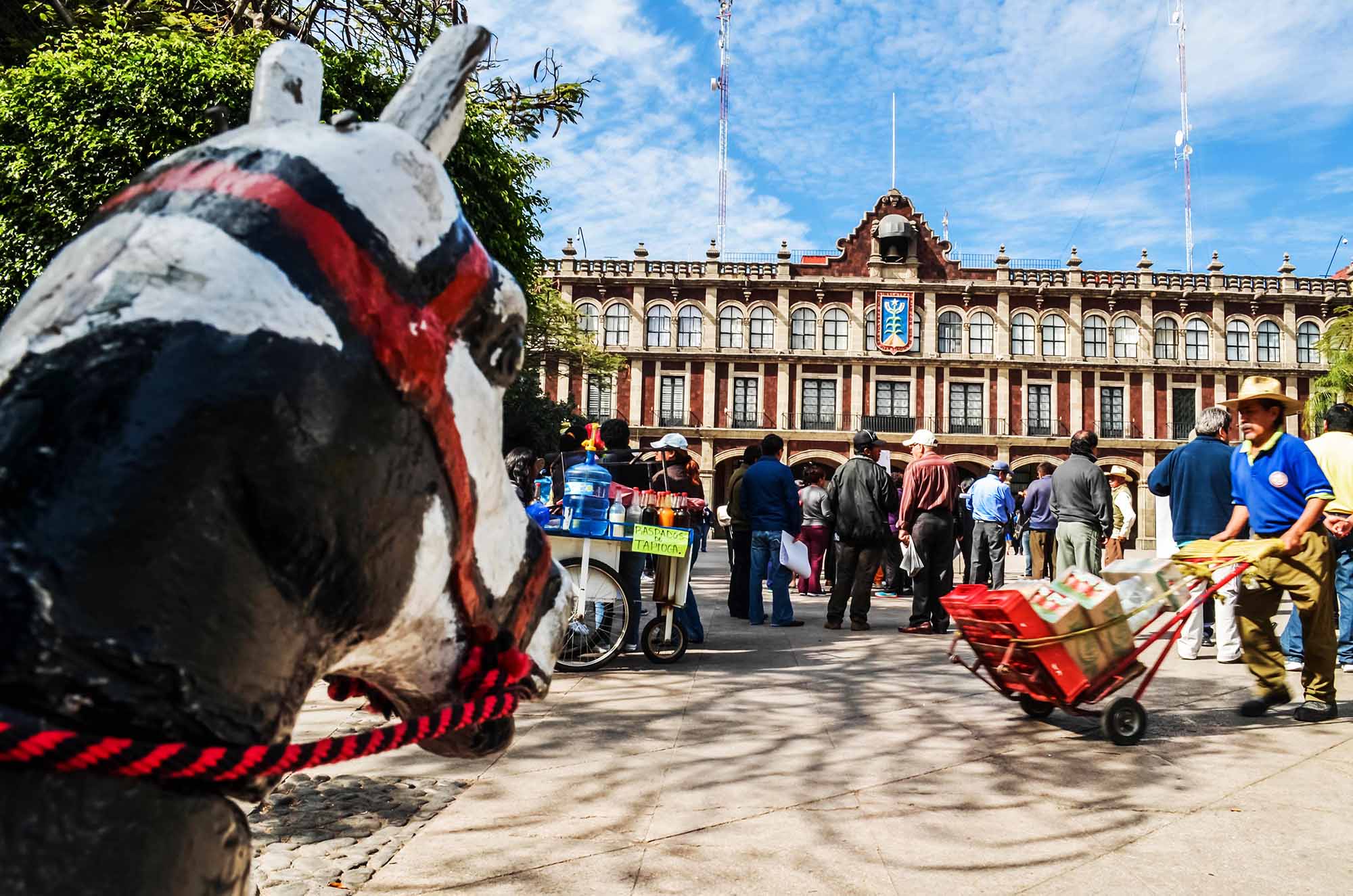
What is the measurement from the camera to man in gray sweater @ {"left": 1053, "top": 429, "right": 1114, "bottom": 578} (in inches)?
291

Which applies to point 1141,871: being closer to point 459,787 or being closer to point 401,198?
point 459,787

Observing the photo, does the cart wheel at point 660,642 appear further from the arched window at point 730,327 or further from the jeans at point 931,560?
the arched window at point 730,327

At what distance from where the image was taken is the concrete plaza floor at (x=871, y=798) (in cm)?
266

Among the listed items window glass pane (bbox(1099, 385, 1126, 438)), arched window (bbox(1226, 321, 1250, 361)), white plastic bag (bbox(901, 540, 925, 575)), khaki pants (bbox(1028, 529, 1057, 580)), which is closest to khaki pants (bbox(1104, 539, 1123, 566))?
khaki pants (bbox(1028, 529, 1057, 580))

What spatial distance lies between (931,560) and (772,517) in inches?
55.8

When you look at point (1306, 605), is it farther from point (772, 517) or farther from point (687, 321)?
point (687, 321)

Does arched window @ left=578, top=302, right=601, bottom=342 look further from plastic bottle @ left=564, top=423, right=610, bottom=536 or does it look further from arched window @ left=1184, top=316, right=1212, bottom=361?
plastic bottle @ left=564, top=423, right=610, bottom=536

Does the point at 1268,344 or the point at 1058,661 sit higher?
the point at 1268,344

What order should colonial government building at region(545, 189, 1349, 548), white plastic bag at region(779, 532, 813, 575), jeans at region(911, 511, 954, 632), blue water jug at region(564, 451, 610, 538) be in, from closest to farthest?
blue water jug at region(564, 451, 610, 538)
jeans at region(911, 511, 954, 632)
white plastic bag at region(779, 532, 813, 575)
colonial government building at region(545, 189, 1349, 548)

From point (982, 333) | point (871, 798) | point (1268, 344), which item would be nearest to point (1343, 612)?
point (871, 798)

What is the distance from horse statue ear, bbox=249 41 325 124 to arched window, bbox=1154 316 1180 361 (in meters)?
40.5

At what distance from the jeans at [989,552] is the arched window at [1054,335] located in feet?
94.0

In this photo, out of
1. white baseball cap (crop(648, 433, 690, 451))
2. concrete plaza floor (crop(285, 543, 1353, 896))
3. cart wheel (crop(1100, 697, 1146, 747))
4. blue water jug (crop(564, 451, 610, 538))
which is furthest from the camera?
white baseball cap (crop(648, 433, 690, 451))

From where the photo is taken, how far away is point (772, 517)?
8.31 m
